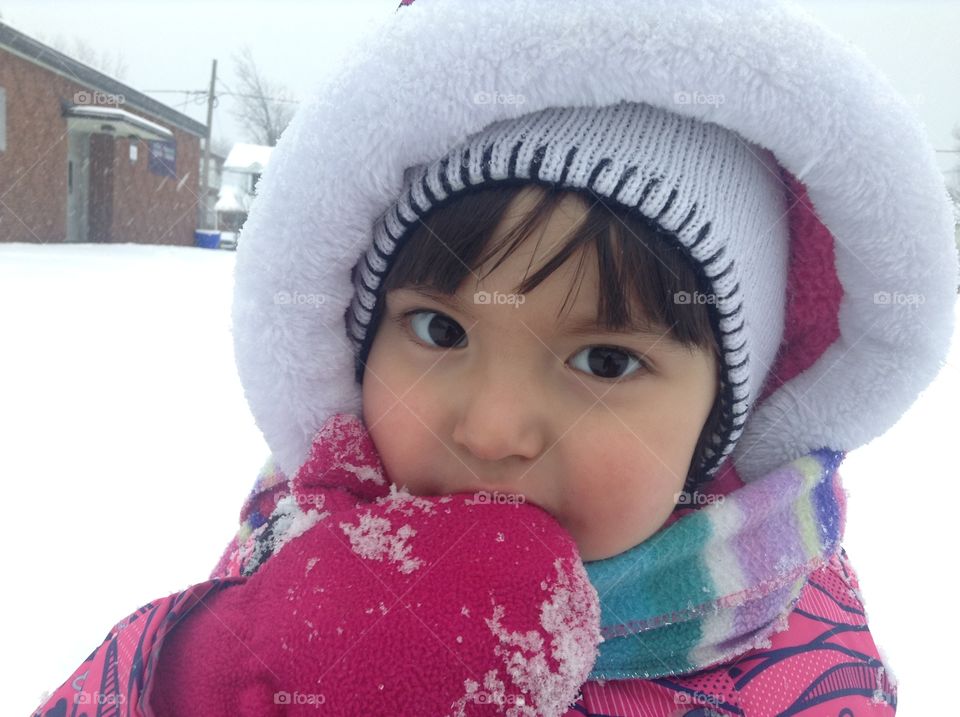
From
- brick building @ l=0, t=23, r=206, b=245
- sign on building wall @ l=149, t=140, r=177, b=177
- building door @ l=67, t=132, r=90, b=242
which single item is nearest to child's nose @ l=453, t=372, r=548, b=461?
brick building @ l=0, t=23, r=206, b=245

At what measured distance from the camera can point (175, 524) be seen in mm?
1889

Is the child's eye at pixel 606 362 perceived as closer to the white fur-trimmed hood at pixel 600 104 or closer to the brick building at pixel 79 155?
the white fur-trimmed hood at pixel 600 104

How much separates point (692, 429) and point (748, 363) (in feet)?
0.40

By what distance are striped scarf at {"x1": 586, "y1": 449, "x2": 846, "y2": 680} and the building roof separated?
546 inches

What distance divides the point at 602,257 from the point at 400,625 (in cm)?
42

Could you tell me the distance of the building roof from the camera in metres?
11.3

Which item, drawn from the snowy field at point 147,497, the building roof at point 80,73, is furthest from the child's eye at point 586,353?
the building roof at point 80,73

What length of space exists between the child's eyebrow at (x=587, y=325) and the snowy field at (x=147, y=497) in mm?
581

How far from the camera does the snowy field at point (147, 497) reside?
147 cm

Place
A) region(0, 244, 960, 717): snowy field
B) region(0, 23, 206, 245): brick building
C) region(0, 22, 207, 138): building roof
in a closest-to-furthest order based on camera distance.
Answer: region(0, 244, 960, 717): snowy field → region(0, 22, 207, 138): building roof → region(0, 23, 206, 245): brick building

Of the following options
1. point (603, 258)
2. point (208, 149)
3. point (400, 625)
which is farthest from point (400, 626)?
point (208, 149)

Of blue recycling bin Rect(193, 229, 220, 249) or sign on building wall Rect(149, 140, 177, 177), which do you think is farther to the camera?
blue recycling bin Rect(193, 229, 220, 249)

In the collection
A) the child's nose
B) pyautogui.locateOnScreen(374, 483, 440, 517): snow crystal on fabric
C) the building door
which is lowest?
the building door

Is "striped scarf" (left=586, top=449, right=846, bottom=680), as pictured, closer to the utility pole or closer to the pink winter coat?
the pink winter coat
